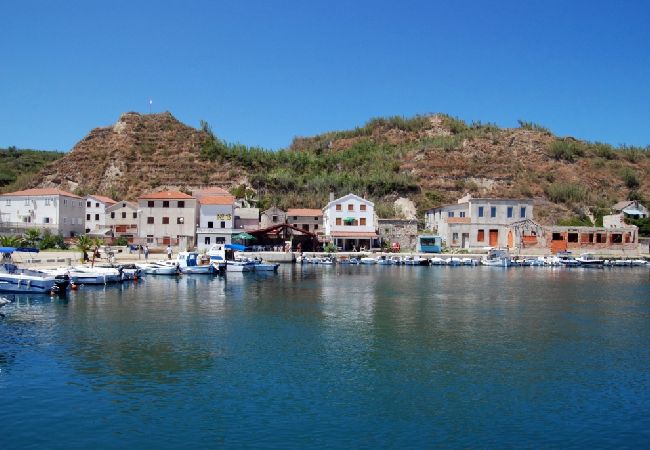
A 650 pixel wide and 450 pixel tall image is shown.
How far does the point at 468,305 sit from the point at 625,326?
30.5ft

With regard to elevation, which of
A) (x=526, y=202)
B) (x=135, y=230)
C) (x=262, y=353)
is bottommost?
(x=262, y=353)

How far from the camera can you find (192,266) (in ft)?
180

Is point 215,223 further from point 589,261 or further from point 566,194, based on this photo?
point 566,194

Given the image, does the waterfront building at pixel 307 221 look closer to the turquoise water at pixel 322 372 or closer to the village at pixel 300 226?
the village at pixel 300 226

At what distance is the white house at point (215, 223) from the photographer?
72062mm

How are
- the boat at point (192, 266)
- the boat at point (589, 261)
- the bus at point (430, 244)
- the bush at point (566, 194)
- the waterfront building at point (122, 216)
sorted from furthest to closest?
the bush at point (566, 194)
the waterfront building at point (122, 216)
the bus at point (430, 244)
the boat at point (589, 261)
the boat at point (192, 266)

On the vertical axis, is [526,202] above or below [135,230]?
above

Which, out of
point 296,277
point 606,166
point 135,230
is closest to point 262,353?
point 296,277

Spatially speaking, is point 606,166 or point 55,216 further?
point 606,166

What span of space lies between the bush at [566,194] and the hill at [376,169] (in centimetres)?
19

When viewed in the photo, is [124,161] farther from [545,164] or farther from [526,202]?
[545,164]

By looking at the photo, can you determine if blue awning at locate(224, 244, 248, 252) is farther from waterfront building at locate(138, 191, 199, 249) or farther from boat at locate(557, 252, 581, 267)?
boat at locate(557, 252, 581, 267)

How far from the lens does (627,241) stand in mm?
80188

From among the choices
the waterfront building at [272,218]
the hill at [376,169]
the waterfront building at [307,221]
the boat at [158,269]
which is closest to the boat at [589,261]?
the hill at [376,169]
